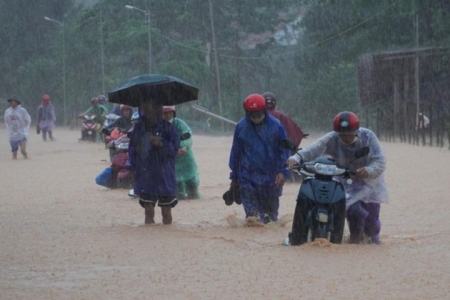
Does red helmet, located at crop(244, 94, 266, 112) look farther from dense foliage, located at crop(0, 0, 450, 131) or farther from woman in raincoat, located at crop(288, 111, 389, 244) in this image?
dense foliage, located at crop(0, 0, 450, 131)

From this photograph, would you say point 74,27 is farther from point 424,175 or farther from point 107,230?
point 107,230

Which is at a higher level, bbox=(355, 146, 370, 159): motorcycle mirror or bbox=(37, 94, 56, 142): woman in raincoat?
bbox=(37, 94, 56, 142): woman in raincoat

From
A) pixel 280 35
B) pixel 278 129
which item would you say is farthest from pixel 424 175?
pixel 280 35

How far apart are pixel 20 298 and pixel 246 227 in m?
4.44

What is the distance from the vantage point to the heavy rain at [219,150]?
27.6 ft

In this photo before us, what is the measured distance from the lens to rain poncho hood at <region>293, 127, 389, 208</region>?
985cm

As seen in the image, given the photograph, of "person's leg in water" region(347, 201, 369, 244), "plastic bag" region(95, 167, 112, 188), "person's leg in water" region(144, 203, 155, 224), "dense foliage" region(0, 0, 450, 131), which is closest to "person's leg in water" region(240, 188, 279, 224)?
"person's leg in water" region(144, 203, 155, 224)

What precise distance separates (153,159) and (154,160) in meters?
0.02

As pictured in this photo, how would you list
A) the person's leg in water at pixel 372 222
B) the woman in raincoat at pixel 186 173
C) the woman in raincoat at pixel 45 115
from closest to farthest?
the person's leg in water at pixel 372 222, the woman in raincoat at pixel 186 173, the woman in raincoat at pixel 45 115

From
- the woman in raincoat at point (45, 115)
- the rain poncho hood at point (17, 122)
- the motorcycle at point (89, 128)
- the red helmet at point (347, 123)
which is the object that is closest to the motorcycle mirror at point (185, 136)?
the red helmet at point (347, 123)

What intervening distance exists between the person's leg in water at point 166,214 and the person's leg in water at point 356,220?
2.69m

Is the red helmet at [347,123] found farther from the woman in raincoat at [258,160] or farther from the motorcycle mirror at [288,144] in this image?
the woman in raincoat at [258,160]

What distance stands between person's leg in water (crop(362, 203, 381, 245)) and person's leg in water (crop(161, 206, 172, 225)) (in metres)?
2.73

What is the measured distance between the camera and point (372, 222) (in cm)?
1004
